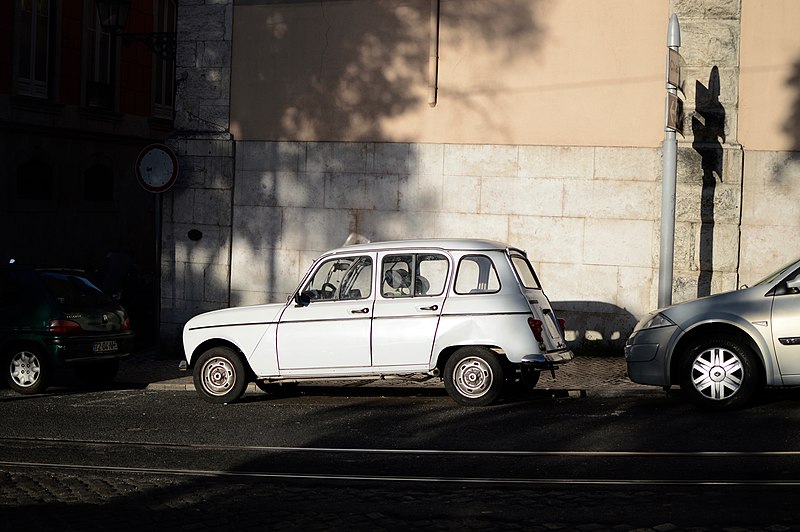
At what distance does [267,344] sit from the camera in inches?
480

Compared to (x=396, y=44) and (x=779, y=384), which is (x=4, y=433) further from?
(x=396, y=44)

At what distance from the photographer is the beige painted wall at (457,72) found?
Answer: 15.9 m

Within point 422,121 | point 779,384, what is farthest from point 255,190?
point 779,384

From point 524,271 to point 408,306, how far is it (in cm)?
135

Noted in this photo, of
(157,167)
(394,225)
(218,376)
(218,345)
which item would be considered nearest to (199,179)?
(157,167)

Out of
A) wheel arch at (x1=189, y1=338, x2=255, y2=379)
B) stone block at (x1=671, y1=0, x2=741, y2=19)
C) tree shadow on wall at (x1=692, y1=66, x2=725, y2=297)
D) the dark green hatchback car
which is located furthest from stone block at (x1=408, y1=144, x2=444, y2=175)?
wheel arch at (x1=189, y1=338, x2=255, y2=379)

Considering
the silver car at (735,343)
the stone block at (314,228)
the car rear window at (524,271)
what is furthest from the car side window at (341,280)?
the stone block at (314,228)

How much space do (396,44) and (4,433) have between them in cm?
855

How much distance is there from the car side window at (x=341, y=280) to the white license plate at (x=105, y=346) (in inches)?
130

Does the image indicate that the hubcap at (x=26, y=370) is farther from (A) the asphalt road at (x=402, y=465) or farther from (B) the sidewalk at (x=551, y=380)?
(B) the sidewalk at (x=551, y=380)

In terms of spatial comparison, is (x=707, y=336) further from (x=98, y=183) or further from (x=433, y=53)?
(x=98, y=183)

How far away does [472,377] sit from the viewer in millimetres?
11602

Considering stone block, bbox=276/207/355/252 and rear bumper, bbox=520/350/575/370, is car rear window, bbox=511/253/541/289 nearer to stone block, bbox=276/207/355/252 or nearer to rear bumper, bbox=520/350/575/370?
rear bumper, bbox=520/350/575/370

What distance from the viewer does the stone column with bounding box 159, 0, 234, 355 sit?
17562 millimetres
